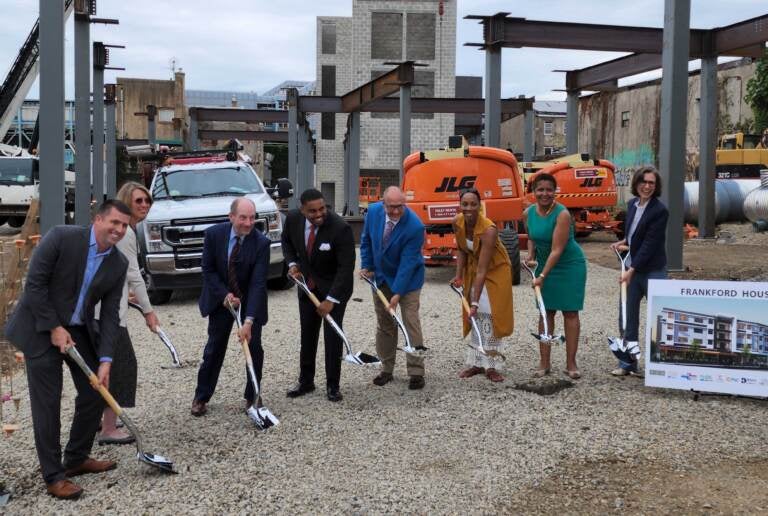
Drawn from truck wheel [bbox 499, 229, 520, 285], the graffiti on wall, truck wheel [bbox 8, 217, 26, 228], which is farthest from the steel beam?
the graffiti on wall

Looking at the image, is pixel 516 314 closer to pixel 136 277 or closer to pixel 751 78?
pixel 136 277

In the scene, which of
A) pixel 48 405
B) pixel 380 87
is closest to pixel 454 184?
pixel 48 405

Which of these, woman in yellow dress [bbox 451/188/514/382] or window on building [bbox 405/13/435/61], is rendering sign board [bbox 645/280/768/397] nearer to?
woman in yellow dress [bbox 451/188/514/382]

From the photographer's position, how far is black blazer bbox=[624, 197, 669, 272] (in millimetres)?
7230

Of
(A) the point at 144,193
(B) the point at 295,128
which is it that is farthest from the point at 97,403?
(B) the point at 295,128

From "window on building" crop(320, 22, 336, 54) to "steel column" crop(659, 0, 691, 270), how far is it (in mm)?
41034

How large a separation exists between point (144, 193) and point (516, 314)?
651 centimetres

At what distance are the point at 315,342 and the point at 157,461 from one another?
2201mm

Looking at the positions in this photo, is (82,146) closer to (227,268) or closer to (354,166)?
(227,268)

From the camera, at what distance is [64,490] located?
4891mm

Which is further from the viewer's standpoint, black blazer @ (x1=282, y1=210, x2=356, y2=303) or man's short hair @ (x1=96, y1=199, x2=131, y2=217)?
black blazer @ (x1=282, y1=210, x2=356, y2=303)

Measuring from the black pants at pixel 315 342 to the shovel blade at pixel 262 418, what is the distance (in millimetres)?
869

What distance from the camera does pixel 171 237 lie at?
12.1 metres

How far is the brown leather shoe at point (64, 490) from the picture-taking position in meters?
4.88
